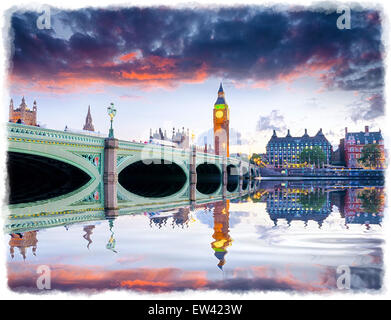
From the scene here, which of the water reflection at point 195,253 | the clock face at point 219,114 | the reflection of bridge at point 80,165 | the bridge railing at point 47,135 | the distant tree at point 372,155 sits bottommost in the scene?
the water reflection at point 195,253

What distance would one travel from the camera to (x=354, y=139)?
445 feet

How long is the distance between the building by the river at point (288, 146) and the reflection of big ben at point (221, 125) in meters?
24.8

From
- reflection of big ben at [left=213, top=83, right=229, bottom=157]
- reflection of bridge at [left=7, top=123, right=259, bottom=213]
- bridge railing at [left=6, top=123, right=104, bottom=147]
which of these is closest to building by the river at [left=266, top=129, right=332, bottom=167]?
reflection of big ben at [left=213, top=83, right=229, bottom=157]

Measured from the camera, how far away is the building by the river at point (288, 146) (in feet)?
549

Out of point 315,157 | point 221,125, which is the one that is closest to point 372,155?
point 315,157

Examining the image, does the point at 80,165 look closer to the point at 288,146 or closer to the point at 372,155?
the point at 372,155

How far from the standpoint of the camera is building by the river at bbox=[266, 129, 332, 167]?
549 feet

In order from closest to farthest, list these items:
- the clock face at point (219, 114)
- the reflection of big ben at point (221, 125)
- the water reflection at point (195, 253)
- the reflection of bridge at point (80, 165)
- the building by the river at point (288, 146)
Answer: the water reflection at point (195, 253) < the reflection of bridge at point (80, 165) < the building by the river at point (288, 146) < the reflection of big ben at point (221, 125) < the clock face at point (219, 114)

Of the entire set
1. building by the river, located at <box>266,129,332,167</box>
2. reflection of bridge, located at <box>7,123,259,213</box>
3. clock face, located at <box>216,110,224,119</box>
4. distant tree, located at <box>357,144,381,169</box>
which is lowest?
reflection of bridge, located at <box>7,123,259,213</box>

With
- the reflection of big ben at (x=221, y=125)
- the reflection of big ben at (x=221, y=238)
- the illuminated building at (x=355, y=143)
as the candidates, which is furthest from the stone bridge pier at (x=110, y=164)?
the reflection of big ben at (x=221, y=125)

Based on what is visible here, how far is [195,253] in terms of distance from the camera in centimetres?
715

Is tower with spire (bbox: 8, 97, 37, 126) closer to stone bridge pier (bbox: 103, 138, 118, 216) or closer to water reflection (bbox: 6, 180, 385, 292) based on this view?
stone bridge pier (bbox: 103, 138, 118, 216)

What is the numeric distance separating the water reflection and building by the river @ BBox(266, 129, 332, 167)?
163 m

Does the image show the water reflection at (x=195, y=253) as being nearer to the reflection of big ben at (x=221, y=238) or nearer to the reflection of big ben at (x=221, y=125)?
the reflection of big ben at (x=221, y=238)
